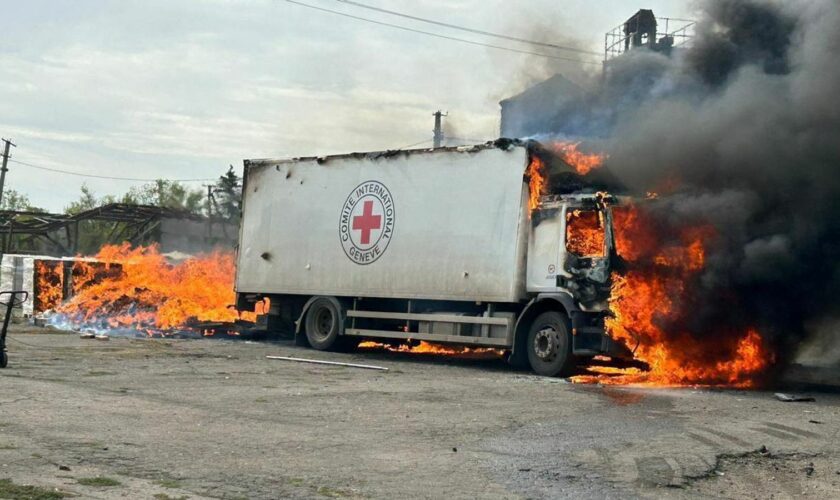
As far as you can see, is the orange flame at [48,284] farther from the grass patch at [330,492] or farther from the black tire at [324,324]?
the grass patch at [330,492]

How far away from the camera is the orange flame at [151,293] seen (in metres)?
22.0

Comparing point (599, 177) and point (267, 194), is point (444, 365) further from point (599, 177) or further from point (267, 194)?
point (267, 194)

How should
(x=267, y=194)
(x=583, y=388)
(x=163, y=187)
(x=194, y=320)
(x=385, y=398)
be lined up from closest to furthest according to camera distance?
(x=385, y=398), (x=583, y=388), (x=267, y=194), (x=194, y=320), (x=163, y=187)

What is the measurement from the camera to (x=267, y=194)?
771 inches

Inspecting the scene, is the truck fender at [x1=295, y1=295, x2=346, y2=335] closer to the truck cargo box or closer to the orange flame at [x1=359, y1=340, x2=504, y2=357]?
the truck cargo box

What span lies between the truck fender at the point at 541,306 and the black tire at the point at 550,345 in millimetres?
148

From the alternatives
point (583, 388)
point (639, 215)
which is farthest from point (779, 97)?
point (583, 388)

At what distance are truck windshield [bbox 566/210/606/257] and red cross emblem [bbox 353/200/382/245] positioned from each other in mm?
4375

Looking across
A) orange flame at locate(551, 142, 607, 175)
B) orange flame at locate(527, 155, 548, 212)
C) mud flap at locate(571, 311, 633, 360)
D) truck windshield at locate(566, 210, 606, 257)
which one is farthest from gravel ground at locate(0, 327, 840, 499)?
orange flame at locate(551, 142, 607, 175)

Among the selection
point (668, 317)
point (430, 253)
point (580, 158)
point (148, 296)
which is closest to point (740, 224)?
point (668, 317)

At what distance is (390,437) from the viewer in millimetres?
8062

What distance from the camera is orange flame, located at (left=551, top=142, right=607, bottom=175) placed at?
49.5ft

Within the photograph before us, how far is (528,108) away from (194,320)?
11.1 metres

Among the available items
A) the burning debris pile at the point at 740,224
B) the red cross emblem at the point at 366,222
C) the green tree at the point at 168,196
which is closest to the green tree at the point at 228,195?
the green tree at the point at 168,196
